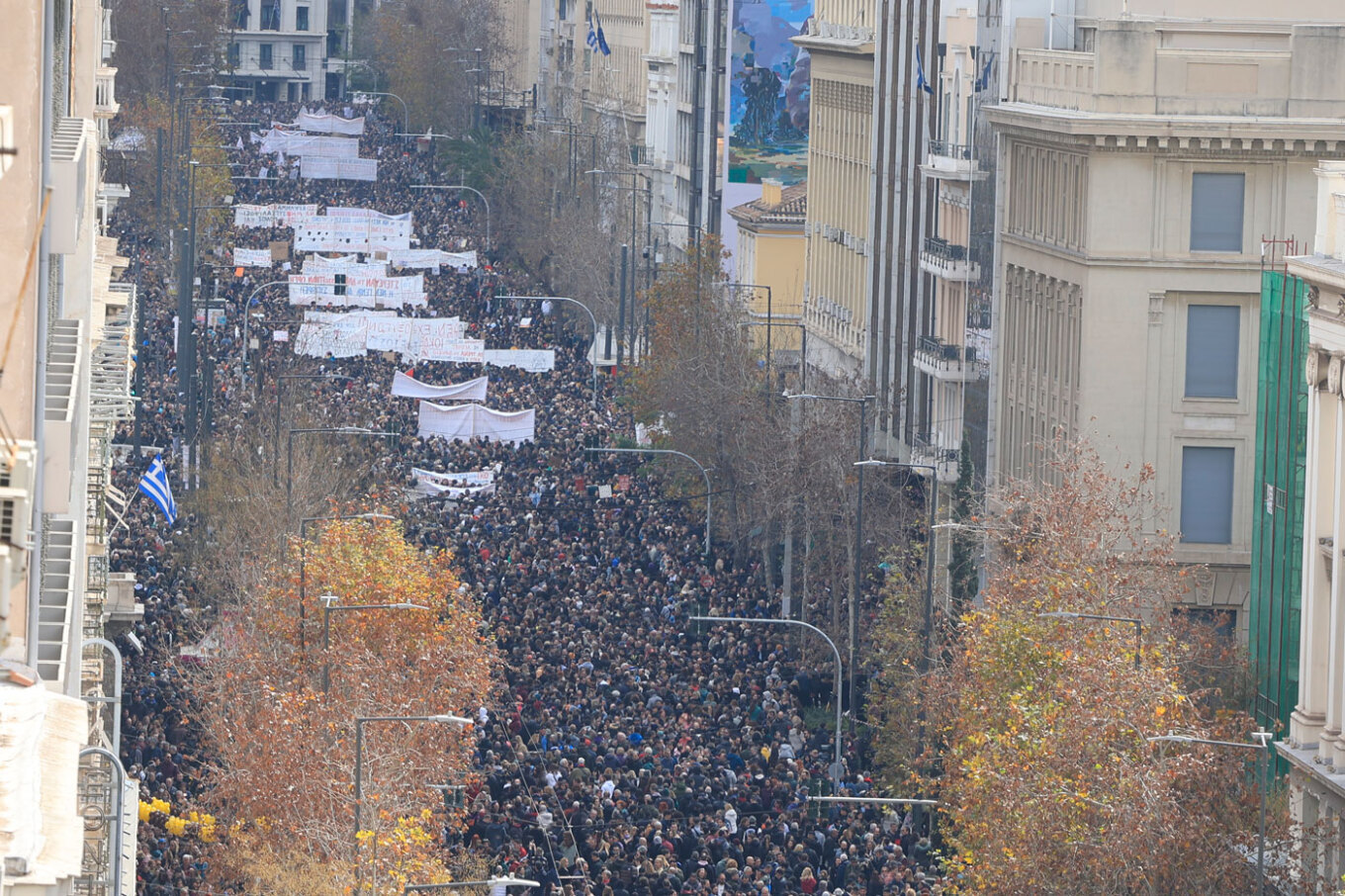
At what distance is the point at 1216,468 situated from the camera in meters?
57.7

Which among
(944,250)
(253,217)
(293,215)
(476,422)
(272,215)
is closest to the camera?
(944,250)

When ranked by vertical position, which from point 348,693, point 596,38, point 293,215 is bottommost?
point 348,693

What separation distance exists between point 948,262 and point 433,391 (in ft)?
51.3

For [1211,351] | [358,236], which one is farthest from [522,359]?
[1211,351]

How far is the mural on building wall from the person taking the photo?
102 m

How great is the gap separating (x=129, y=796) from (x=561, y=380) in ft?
174

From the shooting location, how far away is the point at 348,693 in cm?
4256

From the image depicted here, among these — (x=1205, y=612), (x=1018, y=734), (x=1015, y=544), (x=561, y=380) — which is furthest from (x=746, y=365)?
(x=1018, y=734)

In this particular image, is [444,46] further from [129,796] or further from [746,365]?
[129,796]

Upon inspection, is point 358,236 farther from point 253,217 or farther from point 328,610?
point 328,610

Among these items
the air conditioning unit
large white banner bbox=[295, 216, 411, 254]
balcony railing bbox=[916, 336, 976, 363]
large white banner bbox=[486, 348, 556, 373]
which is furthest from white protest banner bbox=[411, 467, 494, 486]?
the air conditioning unit

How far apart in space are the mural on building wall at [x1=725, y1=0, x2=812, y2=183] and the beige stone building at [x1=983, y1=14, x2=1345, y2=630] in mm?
42894

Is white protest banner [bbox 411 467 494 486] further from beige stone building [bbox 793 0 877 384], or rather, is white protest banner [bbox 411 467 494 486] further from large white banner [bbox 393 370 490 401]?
beige stone building [bbox 793 0 877 384]

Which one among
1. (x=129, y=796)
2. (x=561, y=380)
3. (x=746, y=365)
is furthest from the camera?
(x=561, y=380)
